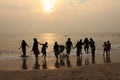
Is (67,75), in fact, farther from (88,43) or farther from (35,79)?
(88,43)

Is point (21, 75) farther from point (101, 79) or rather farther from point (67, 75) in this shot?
point (101, 79)

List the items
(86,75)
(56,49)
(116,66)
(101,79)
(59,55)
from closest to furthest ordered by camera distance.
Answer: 1. (101,79)
2. (86,75)
3. (116,66)
4. (56,49)
5. (59,55)

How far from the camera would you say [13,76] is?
53.0 ft

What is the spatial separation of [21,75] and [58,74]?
7.52ft

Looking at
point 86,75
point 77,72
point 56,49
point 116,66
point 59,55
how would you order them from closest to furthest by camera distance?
point 86,75 → point 77,72 → point 116,66 → point 56,49 → point 59,55

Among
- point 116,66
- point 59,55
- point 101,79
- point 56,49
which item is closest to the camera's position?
point 101,79

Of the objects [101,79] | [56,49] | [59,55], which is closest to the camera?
[101,79]

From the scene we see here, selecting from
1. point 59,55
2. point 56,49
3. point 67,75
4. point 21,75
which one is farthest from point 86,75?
point 59,55

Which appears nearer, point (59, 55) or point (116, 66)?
point (116, 66)

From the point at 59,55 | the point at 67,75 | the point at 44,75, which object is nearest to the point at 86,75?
the point at 67,75

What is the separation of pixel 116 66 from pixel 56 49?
7.37 metres

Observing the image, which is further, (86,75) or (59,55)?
(59,55)

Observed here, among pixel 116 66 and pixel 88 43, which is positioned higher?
pixel 88 43

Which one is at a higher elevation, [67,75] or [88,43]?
[88,43]
